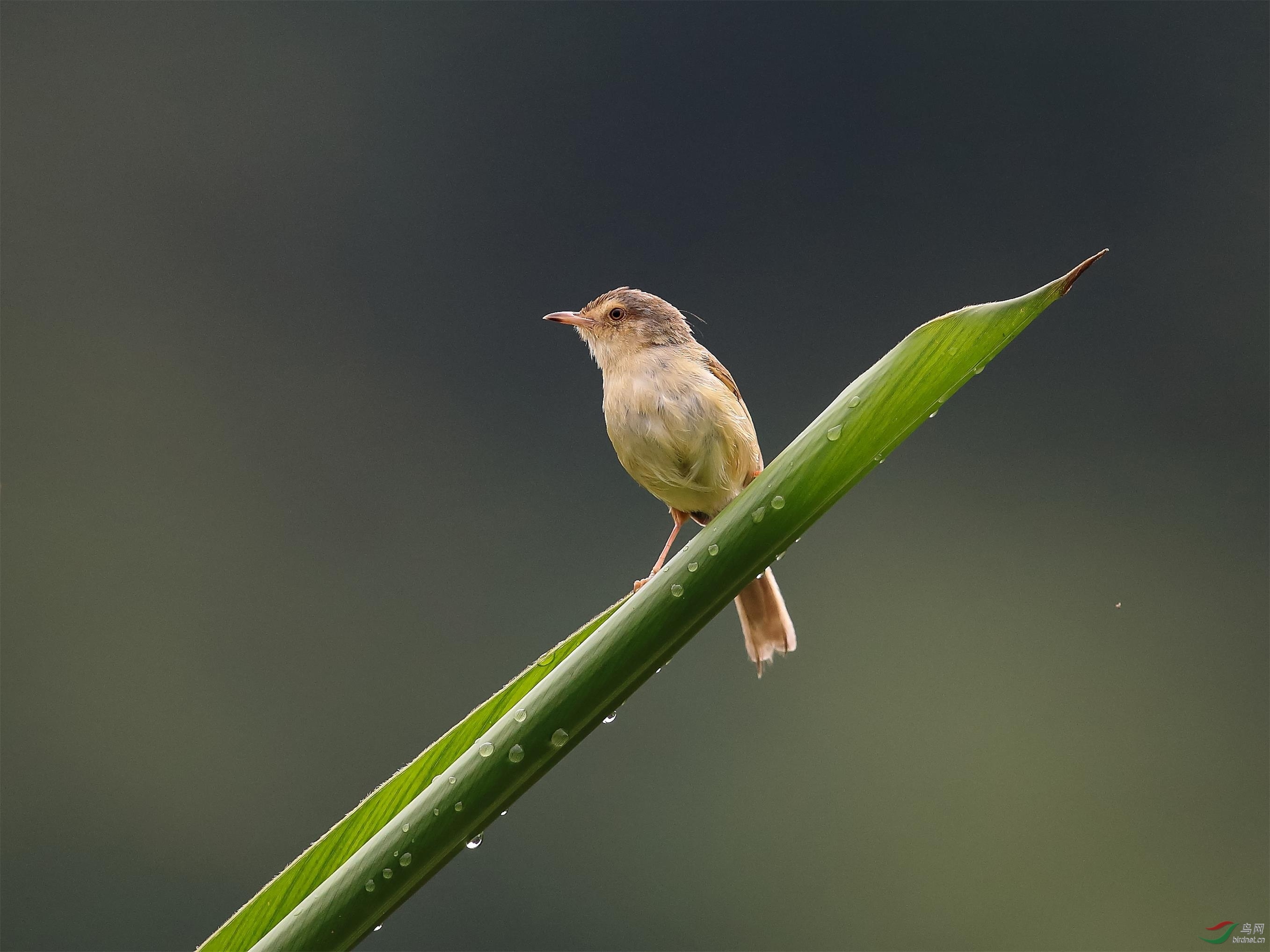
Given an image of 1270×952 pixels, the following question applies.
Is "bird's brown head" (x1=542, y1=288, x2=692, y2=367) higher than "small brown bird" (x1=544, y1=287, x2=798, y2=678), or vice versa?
"bird's brown head" (x1=542, y1=288, x2=692, y2=367)

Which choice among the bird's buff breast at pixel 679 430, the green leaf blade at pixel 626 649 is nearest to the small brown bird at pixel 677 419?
the bird's buff breast at pixel 679 430

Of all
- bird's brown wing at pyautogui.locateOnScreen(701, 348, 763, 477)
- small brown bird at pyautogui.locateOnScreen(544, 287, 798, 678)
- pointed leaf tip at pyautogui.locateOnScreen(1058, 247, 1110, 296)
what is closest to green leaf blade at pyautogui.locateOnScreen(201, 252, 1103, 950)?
pointed leaf tip at pyautogui.locateOnScreen(1058, 247, 1110, 296)

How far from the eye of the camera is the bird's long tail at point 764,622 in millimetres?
2447

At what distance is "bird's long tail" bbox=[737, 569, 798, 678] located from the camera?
8.03 ft

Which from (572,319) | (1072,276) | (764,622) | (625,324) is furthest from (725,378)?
(1072,276)

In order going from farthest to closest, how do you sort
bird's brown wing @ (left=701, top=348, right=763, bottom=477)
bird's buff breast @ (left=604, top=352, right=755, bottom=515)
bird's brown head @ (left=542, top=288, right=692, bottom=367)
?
bird's brown head @ (left=542, top=288, right=692, bottom=367) < bird's brown wing @ (left=701, top=348, right=763, bottom=477) < bird's buff breast @ (left=604, top=352, right=755, bottom=515)

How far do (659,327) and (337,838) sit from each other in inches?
72.2

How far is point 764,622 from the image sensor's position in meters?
2.48

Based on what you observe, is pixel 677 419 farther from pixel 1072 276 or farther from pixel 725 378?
pixel 1072 276

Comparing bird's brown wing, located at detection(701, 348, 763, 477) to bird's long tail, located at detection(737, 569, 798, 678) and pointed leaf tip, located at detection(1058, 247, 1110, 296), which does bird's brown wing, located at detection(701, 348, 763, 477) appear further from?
pointed leaf tip, located at detection(1058, 247, 1110, 296)

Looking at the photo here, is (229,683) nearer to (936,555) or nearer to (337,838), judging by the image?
(936,555)

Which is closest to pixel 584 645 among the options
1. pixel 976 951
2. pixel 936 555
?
pixel 976 951

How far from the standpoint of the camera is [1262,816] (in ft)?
29.5

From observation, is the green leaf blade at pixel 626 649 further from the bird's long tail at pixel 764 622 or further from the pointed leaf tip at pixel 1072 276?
the bird's long tail at pixel 764 622
